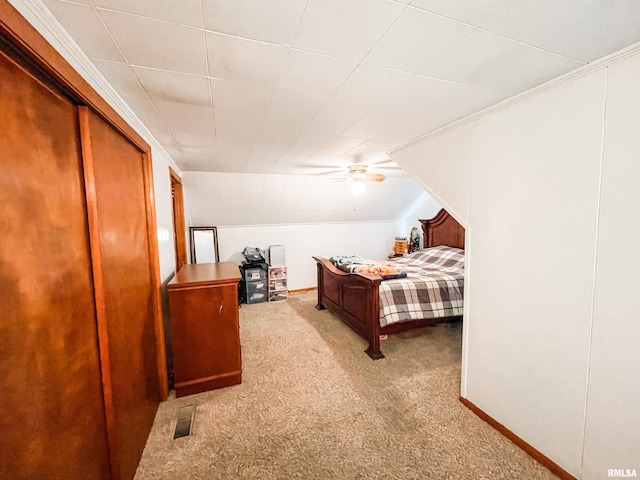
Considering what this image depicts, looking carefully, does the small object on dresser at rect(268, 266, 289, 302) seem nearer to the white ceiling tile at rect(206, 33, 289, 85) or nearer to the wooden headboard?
the wooden headboard

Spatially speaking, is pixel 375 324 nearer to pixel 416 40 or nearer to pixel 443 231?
pixel 416 40

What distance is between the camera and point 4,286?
714 millimetres

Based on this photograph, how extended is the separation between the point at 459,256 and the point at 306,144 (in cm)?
280

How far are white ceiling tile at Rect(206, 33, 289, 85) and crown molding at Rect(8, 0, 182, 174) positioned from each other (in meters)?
0.50

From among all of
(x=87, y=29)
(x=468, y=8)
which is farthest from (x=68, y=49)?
(x=468, y=8)

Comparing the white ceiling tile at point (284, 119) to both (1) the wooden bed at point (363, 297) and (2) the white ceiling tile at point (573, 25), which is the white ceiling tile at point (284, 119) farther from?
(1) the wooden bed at point (363, 297)

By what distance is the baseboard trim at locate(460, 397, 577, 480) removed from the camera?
141cm

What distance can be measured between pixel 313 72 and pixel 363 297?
2294 mm

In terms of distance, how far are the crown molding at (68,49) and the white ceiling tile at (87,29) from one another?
0.07ft

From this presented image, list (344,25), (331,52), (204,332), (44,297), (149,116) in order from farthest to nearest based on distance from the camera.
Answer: (204,332)
(149,116)
(331,52)
(344,25)
(44,297)

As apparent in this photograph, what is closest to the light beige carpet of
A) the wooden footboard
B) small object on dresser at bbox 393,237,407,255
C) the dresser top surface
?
the wooden footboard

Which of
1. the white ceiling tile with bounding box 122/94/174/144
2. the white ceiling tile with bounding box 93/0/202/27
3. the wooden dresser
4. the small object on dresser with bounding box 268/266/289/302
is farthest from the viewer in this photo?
the small object on dresser with bounding box 268/266/289/302

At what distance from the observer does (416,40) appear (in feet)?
3.44

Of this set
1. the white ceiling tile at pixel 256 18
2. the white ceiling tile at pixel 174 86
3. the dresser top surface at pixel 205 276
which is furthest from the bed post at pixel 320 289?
the white ceiling tile at pixel 256 18
